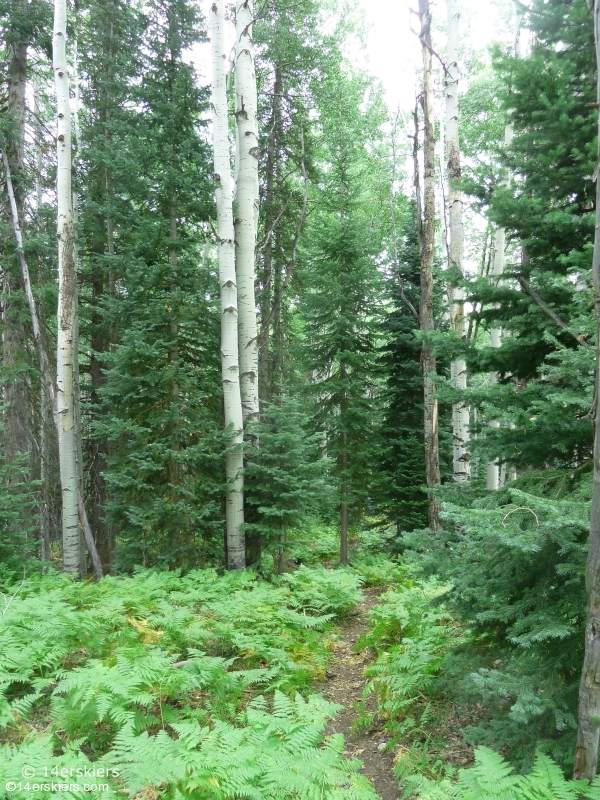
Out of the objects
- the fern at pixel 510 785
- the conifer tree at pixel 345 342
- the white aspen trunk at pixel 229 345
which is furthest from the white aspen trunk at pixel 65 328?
the fern at pixel 510 785

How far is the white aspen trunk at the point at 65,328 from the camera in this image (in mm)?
8586

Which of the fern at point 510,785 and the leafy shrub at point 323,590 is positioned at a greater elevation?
the fern at point 510,785

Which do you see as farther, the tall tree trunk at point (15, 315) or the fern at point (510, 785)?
the tall tree trunk at point (15, 315)

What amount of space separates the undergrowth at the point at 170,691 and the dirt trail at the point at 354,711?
255 mm

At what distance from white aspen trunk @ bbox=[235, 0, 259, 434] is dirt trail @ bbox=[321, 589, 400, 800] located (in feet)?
13.0

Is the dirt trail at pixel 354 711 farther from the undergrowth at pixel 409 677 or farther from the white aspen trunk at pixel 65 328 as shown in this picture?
the white aspen trunk at pixel 65 328

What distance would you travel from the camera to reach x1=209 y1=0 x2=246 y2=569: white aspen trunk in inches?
329

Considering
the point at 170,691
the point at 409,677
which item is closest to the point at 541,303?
the point at 409,677

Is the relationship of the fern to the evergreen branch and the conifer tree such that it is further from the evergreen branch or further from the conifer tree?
the conifer tree

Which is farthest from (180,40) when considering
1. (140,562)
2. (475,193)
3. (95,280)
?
(140,562)

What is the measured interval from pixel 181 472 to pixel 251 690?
4.02 meters

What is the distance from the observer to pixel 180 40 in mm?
8766

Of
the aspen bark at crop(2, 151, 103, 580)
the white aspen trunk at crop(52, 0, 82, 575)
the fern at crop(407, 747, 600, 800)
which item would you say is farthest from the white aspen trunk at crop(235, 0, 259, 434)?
the fern at crop(407, 747, 600, 800)

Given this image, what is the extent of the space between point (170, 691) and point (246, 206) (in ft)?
26.2
